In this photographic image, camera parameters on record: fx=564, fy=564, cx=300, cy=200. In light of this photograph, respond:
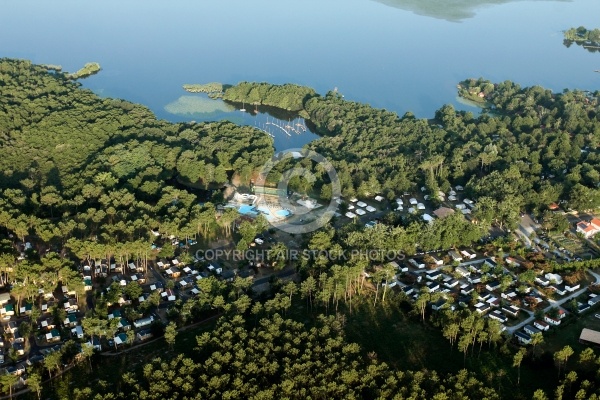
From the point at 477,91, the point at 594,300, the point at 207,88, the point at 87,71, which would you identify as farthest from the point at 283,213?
the point at 87,71

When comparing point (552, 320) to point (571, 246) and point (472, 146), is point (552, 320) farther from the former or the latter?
point (472, 146)

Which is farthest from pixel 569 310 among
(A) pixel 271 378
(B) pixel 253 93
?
(B) pixel 253 93

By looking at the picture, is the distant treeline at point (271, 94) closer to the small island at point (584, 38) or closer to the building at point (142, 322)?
the building at point (142, 322)

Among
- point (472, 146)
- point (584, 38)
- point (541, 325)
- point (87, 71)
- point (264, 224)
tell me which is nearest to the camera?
point (541, 325)

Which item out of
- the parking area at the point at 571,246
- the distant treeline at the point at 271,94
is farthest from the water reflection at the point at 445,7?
the parking area at the point at 571,246

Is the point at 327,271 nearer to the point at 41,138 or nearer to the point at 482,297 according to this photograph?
the point at 482,297

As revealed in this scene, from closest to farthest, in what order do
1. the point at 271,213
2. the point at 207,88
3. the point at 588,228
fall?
the point at 588,228 < the point at 271,213 < the point at 207,88

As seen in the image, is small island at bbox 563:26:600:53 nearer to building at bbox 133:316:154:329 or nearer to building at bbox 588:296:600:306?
building at bbox 588:296:600:306
